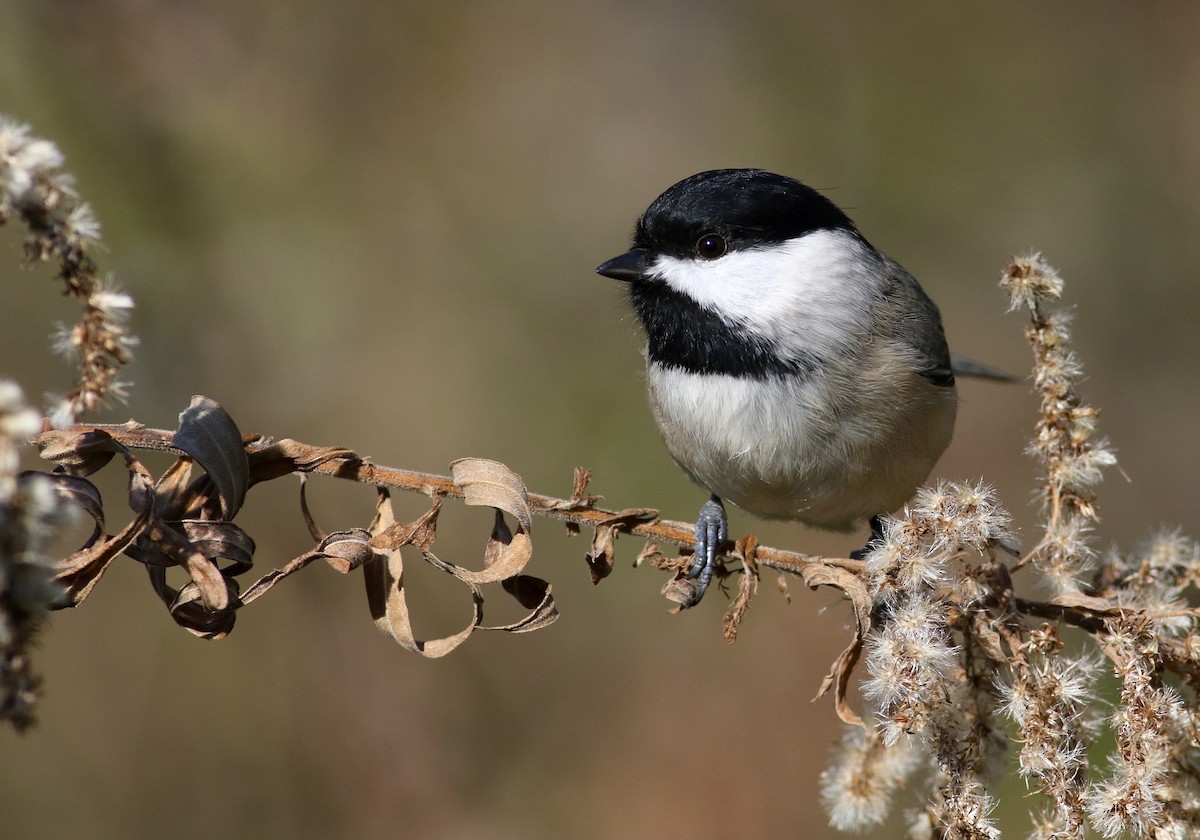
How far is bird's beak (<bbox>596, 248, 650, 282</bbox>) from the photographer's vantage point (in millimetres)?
2514

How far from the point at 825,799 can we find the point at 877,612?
1.30 ft

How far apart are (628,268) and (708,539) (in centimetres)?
72

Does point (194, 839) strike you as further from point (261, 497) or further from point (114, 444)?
point (114, 444)

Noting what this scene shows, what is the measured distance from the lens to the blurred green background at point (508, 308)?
3.16 metres

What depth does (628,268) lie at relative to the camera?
2521 millimetres

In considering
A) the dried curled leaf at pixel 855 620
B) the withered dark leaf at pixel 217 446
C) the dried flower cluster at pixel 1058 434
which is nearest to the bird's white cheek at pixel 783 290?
the dried flower cluster at pixel 1058 434

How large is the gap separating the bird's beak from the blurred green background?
195 millimetres

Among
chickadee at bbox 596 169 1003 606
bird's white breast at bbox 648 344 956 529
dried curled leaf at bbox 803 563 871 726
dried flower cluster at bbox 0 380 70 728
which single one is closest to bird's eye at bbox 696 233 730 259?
chickadee at bbox 596 169 1003 606

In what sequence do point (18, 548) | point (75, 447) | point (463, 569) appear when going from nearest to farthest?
point (18, 548) < point (75, 447) < point (463, 569)

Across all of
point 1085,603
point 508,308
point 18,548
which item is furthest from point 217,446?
point 508,308

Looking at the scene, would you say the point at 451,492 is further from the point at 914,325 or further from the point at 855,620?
the point at 914,325

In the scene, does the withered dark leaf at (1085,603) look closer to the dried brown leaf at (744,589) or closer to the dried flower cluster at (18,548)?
the dried brown leaf at (744,589)

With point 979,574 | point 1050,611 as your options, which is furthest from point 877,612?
point 1050,611

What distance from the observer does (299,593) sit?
3.19 meters
